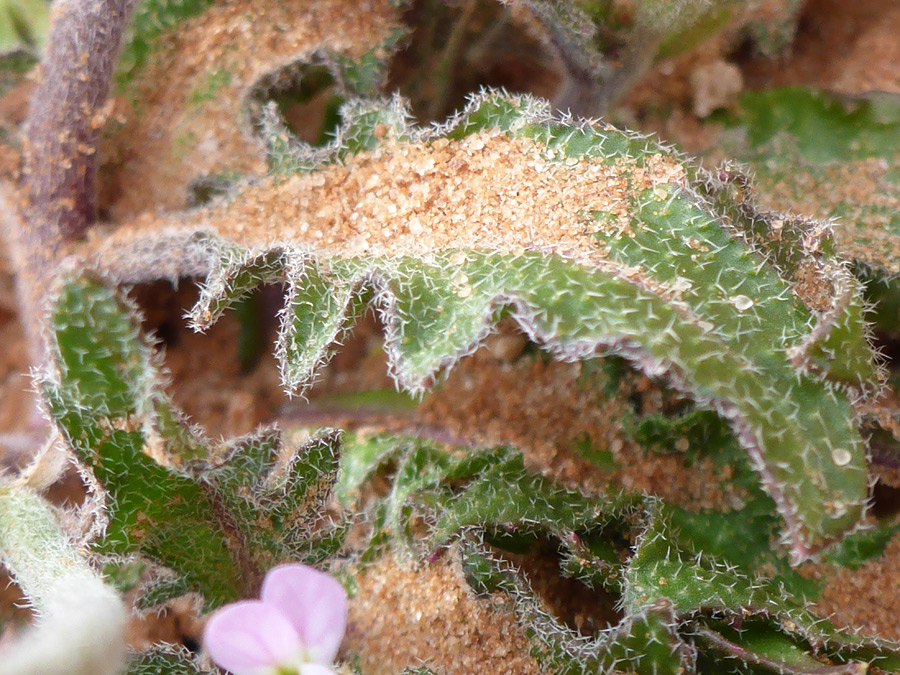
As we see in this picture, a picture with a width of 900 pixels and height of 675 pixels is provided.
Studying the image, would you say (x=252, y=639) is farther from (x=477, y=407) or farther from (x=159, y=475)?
(x=477, y=407)

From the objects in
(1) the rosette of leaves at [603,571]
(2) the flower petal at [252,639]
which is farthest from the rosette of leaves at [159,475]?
(2) the flower petal at [252,639]

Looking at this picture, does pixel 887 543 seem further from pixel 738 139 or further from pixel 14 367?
Result: pixel 14 367

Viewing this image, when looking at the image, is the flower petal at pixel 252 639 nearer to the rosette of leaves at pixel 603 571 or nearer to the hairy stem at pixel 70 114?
the rosette of leaves at pixel 603 571

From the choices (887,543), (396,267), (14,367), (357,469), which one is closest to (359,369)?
(357,469)

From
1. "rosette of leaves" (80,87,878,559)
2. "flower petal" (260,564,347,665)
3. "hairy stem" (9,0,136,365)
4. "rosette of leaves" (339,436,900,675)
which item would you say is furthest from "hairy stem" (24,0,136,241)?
"flower petal" (260,564,347,665)

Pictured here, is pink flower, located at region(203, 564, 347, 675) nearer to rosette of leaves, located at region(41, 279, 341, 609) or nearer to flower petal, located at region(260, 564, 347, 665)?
flower petal, located at region(260, 564, 347, 665)

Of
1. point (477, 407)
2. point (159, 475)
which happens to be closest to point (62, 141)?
point (159, 475)
